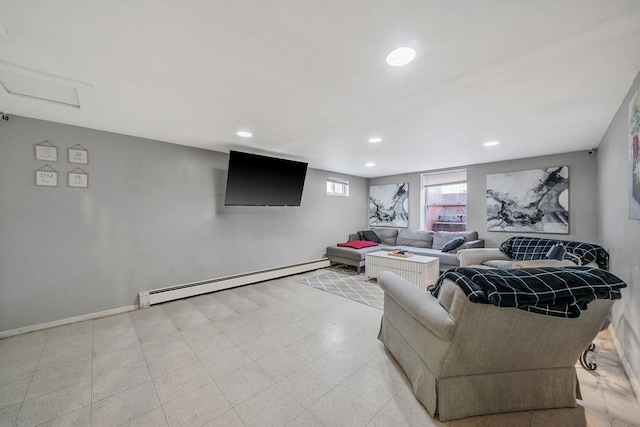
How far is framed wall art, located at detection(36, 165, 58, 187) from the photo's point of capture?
8.90ft

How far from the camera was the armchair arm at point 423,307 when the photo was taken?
1371 millimetres

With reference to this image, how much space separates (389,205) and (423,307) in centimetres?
512

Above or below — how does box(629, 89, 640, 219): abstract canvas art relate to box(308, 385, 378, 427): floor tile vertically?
above

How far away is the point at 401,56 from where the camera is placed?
1.61m

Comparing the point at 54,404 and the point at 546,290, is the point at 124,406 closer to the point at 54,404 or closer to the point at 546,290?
the point at 54,404

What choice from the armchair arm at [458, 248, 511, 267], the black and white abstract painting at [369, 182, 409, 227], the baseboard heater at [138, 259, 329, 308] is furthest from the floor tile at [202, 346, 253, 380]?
the black and white abstract painting at [369, 182, 409, 227]

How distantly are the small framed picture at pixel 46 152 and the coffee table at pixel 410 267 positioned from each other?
4.65 metres

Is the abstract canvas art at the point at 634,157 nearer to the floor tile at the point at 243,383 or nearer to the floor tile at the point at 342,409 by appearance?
the floor tile at the point at 342,409

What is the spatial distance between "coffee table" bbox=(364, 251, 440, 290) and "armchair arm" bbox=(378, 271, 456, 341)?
1.93 metres

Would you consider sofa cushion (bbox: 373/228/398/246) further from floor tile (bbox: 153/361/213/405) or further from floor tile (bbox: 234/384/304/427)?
floor tile (bbox: 153/361/213/405)

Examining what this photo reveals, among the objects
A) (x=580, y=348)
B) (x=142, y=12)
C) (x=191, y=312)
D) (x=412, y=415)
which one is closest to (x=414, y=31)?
(x=142, y=12)

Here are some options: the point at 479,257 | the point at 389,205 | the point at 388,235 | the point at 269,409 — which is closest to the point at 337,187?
the point at 389,205

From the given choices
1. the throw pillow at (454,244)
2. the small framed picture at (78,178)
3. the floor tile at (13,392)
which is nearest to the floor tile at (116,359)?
the floor tile at (13,392)

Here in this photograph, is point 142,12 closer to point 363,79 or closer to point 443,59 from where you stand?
point 363,79
